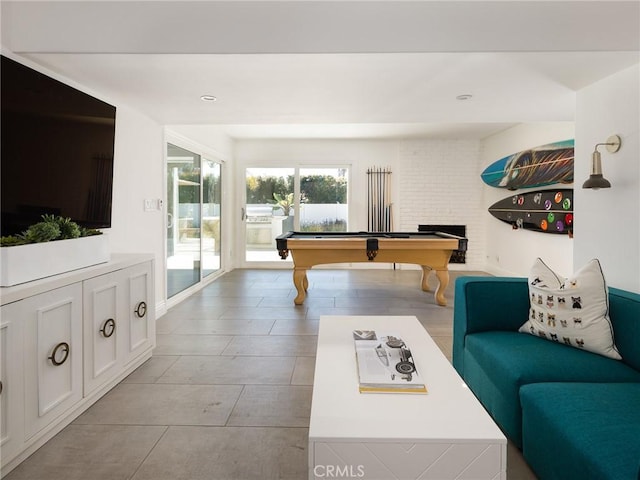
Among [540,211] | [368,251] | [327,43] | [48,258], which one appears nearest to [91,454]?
[48,258]

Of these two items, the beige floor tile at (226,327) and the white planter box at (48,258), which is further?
the beige floor tile at (226,327)

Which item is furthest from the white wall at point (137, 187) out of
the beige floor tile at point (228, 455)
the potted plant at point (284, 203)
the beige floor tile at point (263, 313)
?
the potted plant at point (284, 203)

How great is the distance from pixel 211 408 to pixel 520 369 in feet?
5.36

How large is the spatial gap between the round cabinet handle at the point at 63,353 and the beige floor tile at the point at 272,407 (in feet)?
2.92

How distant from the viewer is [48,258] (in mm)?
1979

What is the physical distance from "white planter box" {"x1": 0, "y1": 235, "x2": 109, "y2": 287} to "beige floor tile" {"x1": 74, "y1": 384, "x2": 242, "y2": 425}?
81cm

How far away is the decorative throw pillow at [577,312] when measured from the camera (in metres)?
1.94

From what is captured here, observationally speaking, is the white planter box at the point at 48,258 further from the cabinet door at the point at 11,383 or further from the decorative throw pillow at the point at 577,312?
the decorative throw pillow at the point at 577,312

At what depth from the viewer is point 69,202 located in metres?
2.51

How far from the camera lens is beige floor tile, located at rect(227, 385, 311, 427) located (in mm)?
2092

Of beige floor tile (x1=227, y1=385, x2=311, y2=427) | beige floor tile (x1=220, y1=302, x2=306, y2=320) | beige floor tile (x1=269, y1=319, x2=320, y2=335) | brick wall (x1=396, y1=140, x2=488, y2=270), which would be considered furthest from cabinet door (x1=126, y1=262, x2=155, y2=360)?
brick wall (x1=396, y1=140, x2=488, y2=270)

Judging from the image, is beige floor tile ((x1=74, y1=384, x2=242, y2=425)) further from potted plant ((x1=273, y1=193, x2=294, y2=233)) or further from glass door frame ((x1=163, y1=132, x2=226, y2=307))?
potted plant ((x1=273, y1=193, x2=294, y2=233))

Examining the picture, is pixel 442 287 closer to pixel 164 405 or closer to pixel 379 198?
pixel 379 198

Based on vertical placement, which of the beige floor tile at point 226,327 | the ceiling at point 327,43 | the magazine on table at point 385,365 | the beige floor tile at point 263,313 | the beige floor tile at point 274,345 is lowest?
the beige floor tile at point 274,345
